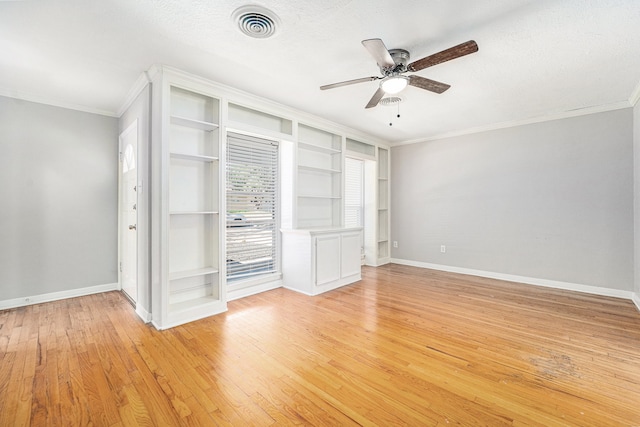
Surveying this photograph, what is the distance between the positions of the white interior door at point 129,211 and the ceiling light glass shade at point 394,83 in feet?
9.45

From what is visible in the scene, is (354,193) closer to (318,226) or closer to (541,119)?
(318,226)

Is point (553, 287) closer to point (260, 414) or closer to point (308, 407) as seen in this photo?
point (308, 407)

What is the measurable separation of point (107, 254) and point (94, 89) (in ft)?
7.36

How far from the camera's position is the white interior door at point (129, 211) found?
10.8 ft

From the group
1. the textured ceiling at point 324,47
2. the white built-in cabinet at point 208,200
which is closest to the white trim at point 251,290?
the white built-in cabinet at point 208,200

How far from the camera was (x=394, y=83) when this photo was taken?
8.13ft

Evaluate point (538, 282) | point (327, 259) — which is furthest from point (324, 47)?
Answer: point (538, 282)

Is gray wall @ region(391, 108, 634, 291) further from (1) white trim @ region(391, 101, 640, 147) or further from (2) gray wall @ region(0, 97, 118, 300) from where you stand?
(2) gray wall @ region(0, 97, 118, 300)

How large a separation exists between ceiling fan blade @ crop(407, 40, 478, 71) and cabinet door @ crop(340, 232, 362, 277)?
2516 millimetres

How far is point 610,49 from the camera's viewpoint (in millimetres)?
2369

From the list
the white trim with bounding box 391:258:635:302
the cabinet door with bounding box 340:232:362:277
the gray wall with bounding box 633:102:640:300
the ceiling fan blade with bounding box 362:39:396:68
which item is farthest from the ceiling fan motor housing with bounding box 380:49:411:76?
the white trim with bounding box 391:258:635:302

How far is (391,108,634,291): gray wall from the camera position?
3.67 m

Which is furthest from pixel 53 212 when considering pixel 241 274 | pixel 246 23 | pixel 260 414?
pixel 260 414

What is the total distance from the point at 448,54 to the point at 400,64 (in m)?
0.43
